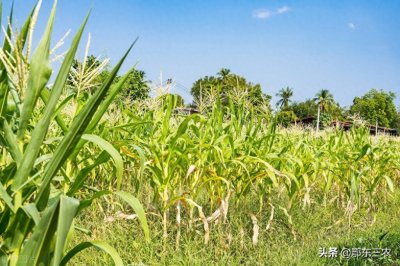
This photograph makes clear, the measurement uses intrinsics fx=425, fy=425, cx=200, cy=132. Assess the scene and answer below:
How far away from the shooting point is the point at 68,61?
1049mm

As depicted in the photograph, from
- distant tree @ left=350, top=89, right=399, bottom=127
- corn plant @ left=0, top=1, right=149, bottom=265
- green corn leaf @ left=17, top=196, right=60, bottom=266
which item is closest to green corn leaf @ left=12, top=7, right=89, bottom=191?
corn plant @ left=0, top=1, right=149, bottom=265

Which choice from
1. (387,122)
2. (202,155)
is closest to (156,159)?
(202,155)

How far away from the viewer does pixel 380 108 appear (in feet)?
170

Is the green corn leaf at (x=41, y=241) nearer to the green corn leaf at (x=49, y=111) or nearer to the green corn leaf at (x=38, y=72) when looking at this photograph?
the green corn leaf at (x=49, y=111)

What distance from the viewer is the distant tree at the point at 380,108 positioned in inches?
1957

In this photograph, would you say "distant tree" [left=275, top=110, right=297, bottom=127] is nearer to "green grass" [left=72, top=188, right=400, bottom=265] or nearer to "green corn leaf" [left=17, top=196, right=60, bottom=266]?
"green grass" [left=72, top=188, right=400, bottom=265]

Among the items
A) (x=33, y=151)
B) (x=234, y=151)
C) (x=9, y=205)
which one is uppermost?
(x=234, y=151)

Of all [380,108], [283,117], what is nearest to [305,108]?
[380,108]

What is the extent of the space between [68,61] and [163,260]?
192 cm

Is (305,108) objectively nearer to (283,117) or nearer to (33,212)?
(283,117)

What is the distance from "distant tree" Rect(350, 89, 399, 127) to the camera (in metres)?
49.7

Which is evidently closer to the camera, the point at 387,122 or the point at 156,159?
the point at 156,159

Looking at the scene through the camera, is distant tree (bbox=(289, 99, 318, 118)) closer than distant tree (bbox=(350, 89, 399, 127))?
No

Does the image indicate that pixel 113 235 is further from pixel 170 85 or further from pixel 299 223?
pixel 299 223
